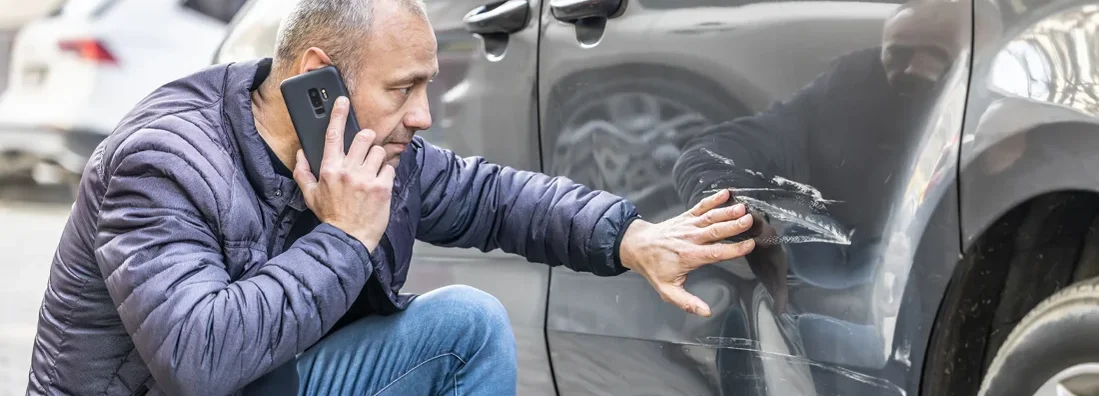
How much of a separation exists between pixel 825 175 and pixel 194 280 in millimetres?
937

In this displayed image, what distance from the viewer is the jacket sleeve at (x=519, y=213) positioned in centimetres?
225

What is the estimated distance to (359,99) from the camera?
79.0 inches

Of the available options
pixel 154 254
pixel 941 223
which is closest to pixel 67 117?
pixel 154 254

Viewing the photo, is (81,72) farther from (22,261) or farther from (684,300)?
(684,300)

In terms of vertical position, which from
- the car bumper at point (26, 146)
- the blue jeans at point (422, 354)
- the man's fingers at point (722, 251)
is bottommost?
the car bumper at point (26, 146)

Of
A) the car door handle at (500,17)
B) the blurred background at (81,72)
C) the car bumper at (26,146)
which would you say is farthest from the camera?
the car bumper at (26,146)

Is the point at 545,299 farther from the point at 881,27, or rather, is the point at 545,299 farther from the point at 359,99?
the point at 881,27

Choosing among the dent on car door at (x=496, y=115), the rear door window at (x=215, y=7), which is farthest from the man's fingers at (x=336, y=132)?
the rear door window at (x=215, y=7)

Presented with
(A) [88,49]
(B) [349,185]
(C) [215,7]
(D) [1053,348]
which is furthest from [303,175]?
(C) [215,7]

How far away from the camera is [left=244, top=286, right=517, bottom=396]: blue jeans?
2.15 metres

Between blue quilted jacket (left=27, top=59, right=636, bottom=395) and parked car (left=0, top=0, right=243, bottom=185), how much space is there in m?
6.25

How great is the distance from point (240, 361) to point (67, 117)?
22.3 feet

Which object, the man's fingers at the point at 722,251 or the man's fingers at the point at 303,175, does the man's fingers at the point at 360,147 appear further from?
the man's fingers at the point at 722,251

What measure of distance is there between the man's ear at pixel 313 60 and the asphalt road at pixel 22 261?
7.19 ft
